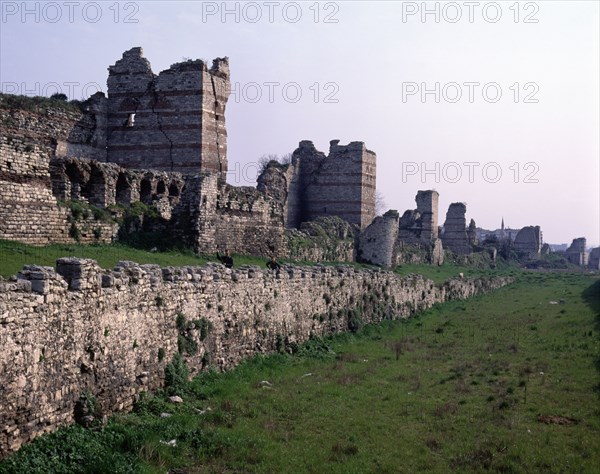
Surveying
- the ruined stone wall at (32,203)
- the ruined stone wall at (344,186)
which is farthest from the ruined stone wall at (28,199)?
the ruined stone wall at (344,186)

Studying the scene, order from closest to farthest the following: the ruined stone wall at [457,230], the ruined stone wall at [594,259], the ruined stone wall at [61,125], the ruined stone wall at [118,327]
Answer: the ruined stone wall at [118,327]
the ruined stone wall at [61,125]
the ruined stone wall at [457,230]
the ruined stone wall at [594,259]

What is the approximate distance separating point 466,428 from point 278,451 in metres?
3.13

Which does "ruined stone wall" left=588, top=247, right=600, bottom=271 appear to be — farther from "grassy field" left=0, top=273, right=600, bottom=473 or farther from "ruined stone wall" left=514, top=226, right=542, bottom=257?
"grassy field" left=0, top=273, right=600, bottom=473

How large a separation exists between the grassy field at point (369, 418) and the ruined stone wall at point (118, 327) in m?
0.39

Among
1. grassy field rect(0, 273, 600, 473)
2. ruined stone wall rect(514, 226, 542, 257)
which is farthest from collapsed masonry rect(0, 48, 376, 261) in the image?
ruined stone wall rect(514, 226, 542, 257)

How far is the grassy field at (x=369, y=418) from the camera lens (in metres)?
9.27

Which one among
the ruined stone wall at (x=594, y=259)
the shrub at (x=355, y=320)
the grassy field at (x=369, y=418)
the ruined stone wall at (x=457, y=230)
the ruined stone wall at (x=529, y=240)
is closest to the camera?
the grassy field at (x=369, y=418)

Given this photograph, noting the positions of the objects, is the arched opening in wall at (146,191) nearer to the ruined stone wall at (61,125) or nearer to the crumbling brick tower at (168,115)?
the ruined stone wall at (61,125)

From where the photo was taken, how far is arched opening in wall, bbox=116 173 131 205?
21.6 meters

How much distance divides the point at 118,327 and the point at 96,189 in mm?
10336

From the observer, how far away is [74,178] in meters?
19.8

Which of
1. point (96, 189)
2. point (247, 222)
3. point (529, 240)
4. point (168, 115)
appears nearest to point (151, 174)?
point (96, 189)

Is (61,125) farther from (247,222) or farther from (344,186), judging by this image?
(344,186)

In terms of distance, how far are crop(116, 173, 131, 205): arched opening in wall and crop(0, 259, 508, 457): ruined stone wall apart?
602cm
